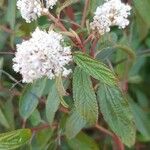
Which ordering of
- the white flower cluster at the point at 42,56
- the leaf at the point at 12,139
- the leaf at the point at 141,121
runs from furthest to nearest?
the leaf at the point at 141,121 → the leaf at the point at 12,139 → the white flower cluster at the point at 42,56

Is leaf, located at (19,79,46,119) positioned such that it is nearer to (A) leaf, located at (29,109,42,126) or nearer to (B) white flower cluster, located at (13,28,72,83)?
(A) leaf, located at (29,109,42,126)

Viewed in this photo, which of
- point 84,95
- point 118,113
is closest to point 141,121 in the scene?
point 118,113

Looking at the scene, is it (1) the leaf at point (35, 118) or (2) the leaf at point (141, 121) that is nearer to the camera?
(1) the leaf at point (35, 118)

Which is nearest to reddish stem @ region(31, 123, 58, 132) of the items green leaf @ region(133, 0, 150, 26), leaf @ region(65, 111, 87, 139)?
leaf @ region(65, 111, 87, 139)

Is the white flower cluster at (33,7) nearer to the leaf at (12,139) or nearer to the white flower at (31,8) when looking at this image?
the white flower at (31,8)

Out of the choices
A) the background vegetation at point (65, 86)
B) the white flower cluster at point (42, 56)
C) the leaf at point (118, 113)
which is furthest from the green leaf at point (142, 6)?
the white flower cluster at point (42, 56)

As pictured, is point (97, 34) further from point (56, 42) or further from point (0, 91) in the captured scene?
point (0, 91)

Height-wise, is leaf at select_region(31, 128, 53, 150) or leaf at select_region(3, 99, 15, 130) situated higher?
leaf at select_region(3, 99, 15, 130)

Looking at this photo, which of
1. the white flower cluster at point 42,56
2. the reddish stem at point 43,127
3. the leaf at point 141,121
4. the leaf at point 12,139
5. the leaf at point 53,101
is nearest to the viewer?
the white flower cluster at point 42,56

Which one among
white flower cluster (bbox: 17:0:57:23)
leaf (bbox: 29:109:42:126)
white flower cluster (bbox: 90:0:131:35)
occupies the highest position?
white flower cluster (bbox: 17:0:57:23)

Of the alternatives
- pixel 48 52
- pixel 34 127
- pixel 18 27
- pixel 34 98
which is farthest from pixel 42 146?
pixel 48 52
